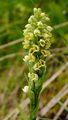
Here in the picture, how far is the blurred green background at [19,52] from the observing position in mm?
3090

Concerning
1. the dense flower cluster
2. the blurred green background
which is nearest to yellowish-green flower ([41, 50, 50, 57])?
the dense flower cluster

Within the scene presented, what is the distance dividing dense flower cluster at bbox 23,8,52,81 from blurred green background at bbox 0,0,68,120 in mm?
1080

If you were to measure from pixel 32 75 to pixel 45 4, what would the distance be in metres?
2.11

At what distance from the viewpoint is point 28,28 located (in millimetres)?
1705

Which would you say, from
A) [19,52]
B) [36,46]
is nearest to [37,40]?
[36,46]

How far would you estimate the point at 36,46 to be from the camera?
1.69 m

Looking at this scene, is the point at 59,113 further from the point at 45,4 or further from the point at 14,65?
the point at 45,4

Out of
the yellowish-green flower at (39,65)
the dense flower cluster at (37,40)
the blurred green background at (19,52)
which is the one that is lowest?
the yellowish-green flower at (39,65)

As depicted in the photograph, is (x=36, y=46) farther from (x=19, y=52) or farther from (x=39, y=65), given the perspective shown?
(x=19, y=52)

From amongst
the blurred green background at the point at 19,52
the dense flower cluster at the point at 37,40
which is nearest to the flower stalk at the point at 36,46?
the dense flower cluster at the point at 37,40

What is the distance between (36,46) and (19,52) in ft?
5.60

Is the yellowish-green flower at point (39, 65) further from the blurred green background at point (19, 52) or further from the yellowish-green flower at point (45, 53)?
the blurred green background at point (19, 52)

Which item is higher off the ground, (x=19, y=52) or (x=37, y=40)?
(x=19, y=52)

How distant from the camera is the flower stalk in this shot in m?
1.68
